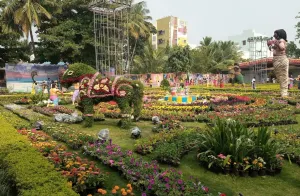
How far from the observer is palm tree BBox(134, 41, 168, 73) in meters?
40.5

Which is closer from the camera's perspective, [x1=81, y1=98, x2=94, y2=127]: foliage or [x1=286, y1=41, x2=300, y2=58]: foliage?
[x1=81, y1=98, x2=94, y2=127]: foliage

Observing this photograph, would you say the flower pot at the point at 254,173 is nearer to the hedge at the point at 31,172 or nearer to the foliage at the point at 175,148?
the foliage at the point at 175,148

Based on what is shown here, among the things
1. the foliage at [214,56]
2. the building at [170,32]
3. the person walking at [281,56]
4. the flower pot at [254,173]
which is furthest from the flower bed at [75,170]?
the building at [170,32]

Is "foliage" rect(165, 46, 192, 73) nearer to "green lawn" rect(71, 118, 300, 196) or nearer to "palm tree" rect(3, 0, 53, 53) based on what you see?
"palm tree" rect(3, 0, 53, 53)

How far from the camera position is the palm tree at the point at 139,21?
1376 inches

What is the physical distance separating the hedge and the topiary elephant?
386 cm

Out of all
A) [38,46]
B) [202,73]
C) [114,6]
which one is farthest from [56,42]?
[202,73]

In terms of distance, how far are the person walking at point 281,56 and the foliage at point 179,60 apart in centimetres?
2083

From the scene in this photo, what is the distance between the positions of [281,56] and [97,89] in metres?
13.3

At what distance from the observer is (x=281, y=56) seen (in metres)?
17.9

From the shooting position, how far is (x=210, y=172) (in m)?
5.76

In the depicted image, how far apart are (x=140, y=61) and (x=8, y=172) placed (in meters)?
36.4

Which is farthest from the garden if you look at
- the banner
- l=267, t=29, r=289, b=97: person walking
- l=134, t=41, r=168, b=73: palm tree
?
→ l=134, t=41, r=168, b=73: palm tree

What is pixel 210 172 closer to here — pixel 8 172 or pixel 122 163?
pixel 122 163
